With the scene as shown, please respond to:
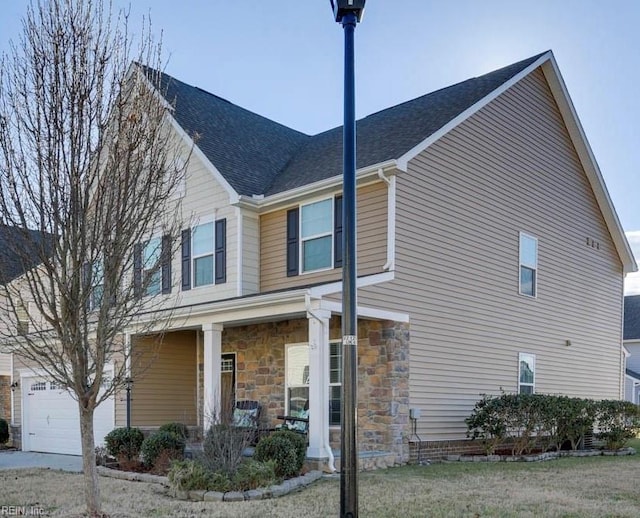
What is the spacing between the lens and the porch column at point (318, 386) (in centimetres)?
1008

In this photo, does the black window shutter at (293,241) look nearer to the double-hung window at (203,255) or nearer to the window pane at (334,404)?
the double-hung window at (203,255)

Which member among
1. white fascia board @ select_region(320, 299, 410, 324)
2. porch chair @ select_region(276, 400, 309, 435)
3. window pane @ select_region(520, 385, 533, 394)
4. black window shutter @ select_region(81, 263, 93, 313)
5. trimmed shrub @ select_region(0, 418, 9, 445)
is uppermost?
black window shutter @ select_region(81, 263, 93, 313)

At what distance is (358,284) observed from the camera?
10.8m

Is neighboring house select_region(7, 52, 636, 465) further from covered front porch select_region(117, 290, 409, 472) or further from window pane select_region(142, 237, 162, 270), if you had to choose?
window pane select_region(142, 237, 162, 270)

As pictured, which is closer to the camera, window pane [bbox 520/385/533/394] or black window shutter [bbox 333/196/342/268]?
black window shutter [bbox 333/196/342/268]

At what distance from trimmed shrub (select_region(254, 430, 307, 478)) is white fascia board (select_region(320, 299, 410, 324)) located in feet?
6.73

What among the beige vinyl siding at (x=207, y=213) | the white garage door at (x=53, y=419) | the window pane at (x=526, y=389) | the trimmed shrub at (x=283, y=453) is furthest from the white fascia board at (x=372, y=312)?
the white garage door at (x=53, y=419)

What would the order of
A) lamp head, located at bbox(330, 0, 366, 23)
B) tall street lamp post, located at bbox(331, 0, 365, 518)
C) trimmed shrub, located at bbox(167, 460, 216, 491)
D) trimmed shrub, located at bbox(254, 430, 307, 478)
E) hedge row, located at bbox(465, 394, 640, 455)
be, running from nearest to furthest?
tall street lamp post, located at bbox(331, 0, 365, 518)
lamp head, located at bbox(330, 0, 366, 23)
trimmed shrub, located at bbox(167, 460, 216, 491)
trimmed shrub, located at bbox(254, 430, 307, 478)
hedge row, located at bbox(465, 394, 640, 455)

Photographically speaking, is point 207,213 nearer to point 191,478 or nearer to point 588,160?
point 191,478

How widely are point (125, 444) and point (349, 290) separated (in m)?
8.08

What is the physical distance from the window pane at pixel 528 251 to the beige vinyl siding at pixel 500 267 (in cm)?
19

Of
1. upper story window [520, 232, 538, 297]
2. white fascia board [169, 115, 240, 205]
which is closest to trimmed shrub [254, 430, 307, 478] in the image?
white fascia board [169, 115, 240, 205]

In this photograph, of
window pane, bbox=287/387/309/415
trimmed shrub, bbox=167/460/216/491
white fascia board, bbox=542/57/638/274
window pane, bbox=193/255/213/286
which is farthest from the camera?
white fascia board, bbox=542/57/638/274

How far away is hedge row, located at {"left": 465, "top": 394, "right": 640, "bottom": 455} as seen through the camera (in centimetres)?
1216
